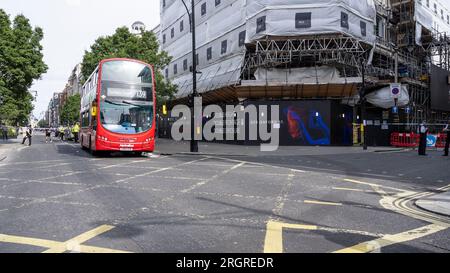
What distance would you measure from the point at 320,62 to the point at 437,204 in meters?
19.1

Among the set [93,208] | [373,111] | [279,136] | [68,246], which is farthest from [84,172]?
[373,111]

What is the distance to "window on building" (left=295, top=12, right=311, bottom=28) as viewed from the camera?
24.0 m

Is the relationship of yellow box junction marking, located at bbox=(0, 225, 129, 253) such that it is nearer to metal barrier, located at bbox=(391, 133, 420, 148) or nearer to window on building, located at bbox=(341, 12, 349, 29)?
window on building, located at bbox=(341, 12, 349, 29)

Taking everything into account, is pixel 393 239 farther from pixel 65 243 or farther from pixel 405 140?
pixel 405 140

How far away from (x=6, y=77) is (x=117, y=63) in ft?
67.5

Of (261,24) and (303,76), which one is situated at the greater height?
(261,24)

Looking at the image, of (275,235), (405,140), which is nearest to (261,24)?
(405,140)

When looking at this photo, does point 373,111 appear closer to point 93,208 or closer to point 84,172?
point 84,172

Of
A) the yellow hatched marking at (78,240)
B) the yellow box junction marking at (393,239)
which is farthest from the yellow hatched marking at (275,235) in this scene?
the yellow hatched marking at (78,240)

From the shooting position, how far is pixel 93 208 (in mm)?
5859

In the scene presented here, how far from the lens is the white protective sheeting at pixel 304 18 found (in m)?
23.7

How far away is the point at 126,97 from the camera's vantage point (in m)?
15.0

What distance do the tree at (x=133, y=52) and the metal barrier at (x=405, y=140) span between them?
1831 centimetres

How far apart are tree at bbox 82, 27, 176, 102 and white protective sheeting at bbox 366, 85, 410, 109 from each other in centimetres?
1656
